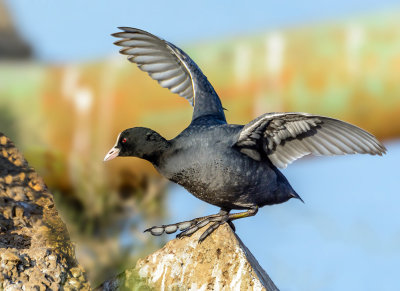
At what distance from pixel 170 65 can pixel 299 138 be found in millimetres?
1680

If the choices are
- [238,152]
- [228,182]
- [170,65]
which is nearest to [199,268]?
[228,182]

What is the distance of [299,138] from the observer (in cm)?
484

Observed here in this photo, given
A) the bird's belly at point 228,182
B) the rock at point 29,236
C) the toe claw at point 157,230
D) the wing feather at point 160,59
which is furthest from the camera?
the wing feather at point 160,59

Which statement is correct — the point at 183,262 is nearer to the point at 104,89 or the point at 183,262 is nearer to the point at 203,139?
the point at 203,139

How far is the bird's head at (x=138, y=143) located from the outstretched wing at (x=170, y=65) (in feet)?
2.85

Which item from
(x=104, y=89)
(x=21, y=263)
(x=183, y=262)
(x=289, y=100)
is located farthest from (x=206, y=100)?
(x=104, y=89)

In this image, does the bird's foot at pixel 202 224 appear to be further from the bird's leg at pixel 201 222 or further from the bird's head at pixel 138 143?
the bird's head at pixel 138 143

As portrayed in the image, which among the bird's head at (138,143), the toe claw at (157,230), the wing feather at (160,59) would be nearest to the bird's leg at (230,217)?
the toe claw at (157,230)

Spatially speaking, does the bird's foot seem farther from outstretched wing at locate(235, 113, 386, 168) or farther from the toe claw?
outstretched wing at locate(235, 113, 386, 168)

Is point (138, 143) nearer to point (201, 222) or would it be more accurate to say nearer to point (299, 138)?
point (201, 222)

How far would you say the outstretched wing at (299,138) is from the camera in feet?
15.2

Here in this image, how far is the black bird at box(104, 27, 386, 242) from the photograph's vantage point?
15.1ft

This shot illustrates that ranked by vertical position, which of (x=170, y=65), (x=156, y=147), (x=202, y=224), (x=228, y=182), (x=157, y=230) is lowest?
(x=157, y=230)

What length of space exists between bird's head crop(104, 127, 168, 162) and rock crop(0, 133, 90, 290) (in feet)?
2.23
